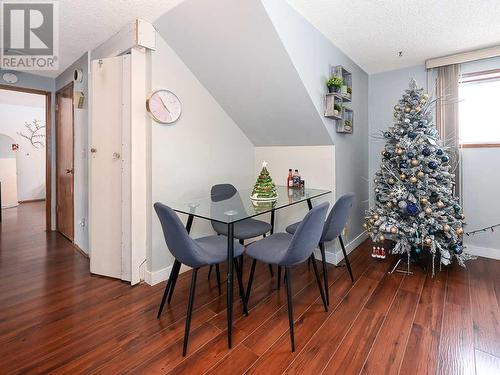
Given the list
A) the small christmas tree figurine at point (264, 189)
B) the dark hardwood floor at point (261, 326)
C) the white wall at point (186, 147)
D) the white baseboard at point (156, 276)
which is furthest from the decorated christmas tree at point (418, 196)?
the white baseboard at point (156, 276)

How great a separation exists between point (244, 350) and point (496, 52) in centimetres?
372

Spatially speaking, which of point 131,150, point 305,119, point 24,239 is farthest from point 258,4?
point 24,239

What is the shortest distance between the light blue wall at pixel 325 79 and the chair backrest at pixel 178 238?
1.59m

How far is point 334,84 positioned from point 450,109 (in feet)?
5.26

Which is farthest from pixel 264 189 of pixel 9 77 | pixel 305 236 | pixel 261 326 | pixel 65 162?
pixel 9 77

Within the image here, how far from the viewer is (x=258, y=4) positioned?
6.10ft

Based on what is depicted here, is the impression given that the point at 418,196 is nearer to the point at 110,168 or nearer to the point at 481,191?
the point at 481,191

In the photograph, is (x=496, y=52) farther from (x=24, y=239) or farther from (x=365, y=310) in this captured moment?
(x=24, y=239)

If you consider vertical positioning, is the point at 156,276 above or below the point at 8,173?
below

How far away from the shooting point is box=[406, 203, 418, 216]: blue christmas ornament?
254cm

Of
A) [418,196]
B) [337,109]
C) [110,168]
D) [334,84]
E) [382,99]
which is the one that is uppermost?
[382,99]

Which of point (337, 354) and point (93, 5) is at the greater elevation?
point (93, 5)

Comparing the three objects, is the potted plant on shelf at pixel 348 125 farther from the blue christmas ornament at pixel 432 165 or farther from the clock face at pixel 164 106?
the clock face at pixel 164 106

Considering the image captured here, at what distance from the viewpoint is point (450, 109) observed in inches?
122
